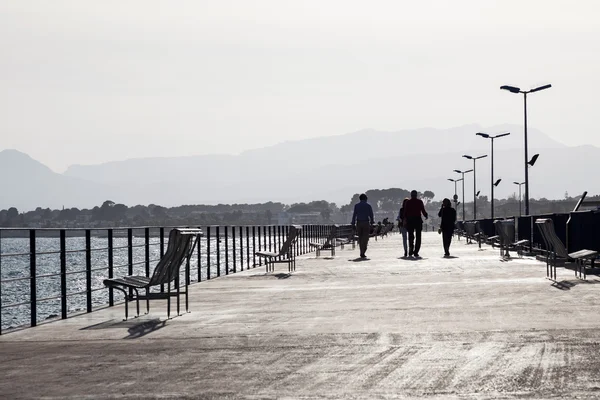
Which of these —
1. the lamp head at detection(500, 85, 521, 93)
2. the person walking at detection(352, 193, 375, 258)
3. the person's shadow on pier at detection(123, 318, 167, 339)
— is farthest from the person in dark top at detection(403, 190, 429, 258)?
the lamp head at detection(500, 85, 521, 93)

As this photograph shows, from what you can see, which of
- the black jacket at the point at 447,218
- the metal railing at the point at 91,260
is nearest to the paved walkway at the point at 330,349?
the metal railing at the point at 91,260

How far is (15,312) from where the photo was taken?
6881 centimetres

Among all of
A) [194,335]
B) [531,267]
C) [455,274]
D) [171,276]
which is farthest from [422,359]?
[531,267]

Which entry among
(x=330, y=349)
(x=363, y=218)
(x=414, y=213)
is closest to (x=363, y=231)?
(x=363, y=218)

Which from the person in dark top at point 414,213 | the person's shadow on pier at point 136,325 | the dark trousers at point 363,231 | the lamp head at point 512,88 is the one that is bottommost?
the person's shadow on pier at point 136,325

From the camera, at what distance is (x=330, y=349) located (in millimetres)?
9539

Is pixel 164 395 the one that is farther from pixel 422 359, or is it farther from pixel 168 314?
pixel 168 314

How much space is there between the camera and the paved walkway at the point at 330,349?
24.8ft

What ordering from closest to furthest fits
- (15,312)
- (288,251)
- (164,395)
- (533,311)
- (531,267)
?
1. (164,395)
2. (533,311)
3. (531,267)
4. (288,251)
5. (15,312)

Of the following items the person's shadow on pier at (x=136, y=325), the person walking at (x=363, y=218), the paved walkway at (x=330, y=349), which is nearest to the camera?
the paved walkway at (x=330, y=349)

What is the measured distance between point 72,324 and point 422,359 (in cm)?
550

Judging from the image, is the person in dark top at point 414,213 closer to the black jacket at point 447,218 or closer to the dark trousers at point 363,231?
the dark trousers at point 363,231

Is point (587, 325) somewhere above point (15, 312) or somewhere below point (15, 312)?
above

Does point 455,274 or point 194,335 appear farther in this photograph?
point 455,274
